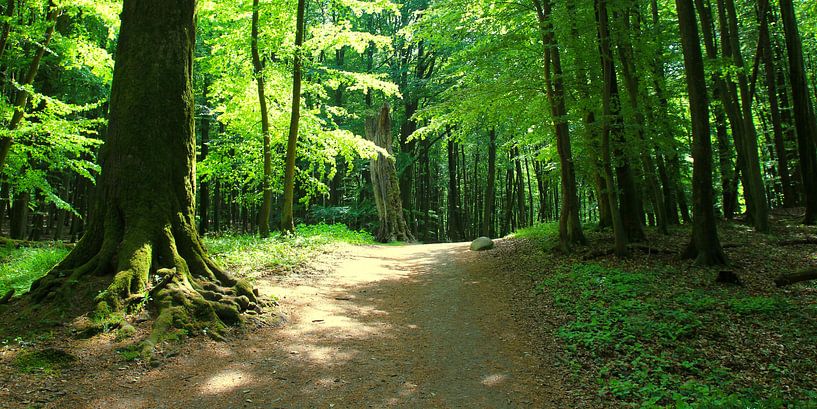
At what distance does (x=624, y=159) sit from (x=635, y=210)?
1.42m

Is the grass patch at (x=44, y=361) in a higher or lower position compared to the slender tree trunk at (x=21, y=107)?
lower

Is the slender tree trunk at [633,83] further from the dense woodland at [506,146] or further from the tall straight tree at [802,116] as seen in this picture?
the tall straight tree at [802,116]

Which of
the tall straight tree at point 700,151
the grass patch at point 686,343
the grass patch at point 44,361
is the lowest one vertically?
the grass patch at point 686,343

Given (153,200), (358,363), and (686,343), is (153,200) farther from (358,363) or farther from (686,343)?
(686,343)

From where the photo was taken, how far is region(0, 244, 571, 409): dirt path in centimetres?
414

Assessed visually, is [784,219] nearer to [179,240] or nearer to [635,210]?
[635,210]

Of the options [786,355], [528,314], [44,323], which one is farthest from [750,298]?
[44,323]

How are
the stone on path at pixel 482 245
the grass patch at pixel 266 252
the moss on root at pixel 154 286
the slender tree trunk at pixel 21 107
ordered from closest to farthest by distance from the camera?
the moss on root at pixel 154 286 < the grass patch at pixel 266 252 < the slender tree trunk at pixel 21 107 < the stone on path at pixel 482 245

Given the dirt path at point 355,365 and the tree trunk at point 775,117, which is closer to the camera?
the dirt path at point 355,365

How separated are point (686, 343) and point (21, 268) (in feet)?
37.1

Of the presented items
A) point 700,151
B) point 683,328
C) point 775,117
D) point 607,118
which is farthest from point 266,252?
point 775,117

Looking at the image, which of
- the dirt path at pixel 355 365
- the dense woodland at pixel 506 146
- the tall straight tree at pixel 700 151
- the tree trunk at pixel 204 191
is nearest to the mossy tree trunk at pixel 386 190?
the dense woodland at pixel 506 146

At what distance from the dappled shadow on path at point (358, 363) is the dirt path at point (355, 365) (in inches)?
0.4

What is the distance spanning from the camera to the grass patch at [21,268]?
6.97m
